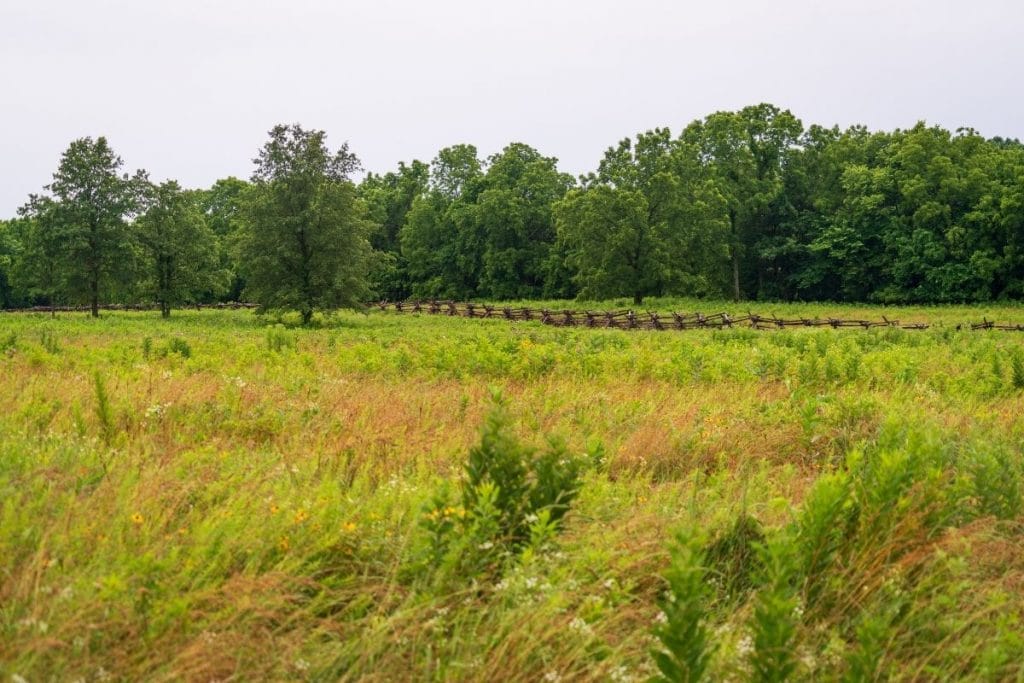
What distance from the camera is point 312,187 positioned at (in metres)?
41.2

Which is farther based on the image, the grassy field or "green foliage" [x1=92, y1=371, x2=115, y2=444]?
"green foliage" [x1=92, y1=371, x2=115, y2=444]

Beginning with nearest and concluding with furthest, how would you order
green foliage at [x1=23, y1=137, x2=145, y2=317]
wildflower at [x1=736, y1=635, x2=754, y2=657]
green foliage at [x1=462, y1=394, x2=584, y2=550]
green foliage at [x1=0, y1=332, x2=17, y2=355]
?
wildflower at [x1=736, y1=635, x2=754, y2=657], green foliage at [x1=462, y1=394, x2=584, y2=550], green foliage at [x1=0, y1=332, x2=17, y2=355], green foliage at [x1=23, y1=137, x2=145, y2=317]

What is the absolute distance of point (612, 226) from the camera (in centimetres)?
5162

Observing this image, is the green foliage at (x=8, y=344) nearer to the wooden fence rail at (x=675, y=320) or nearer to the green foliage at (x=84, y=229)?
the wooden fence rail at (x=675, y=320)

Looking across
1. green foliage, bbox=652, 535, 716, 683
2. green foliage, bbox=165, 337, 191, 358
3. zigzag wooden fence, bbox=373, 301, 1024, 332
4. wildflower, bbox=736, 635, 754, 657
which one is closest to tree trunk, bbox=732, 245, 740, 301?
zigzag wooden fence, bbox=373, 301, 1024, 332

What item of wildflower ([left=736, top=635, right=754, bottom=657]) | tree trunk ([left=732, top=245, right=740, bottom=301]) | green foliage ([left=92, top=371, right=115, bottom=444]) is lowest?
wildflower ([left=736, top=635, right=754, bottom=657])

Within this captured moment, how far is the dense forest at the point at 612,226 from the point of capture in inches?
1624

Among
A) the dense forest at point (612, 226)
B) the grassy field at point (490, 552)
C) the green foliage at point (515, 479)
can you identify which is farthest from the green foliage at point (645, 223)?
the green foliage at point (515, 479)

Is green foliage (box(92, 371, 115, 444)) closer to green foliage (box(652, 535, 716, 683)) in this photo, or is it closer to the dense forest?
green foliage (box(652, 535, 716, 683))

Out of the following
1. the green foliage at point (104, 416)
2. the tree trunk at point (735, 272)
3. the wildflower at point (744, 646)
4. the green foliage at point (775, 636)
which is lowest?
the wildflower at point (744, 646)

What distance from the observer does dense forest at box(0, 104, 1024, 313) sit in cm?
4125

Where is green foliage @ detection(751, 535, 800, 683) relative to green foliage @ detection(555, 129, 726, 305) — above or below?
below

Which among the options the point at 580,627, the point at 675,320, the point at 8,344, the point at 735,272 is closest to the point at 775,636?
the point at 580,627

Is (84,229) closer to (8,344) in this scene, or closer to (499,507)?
(8,344)
